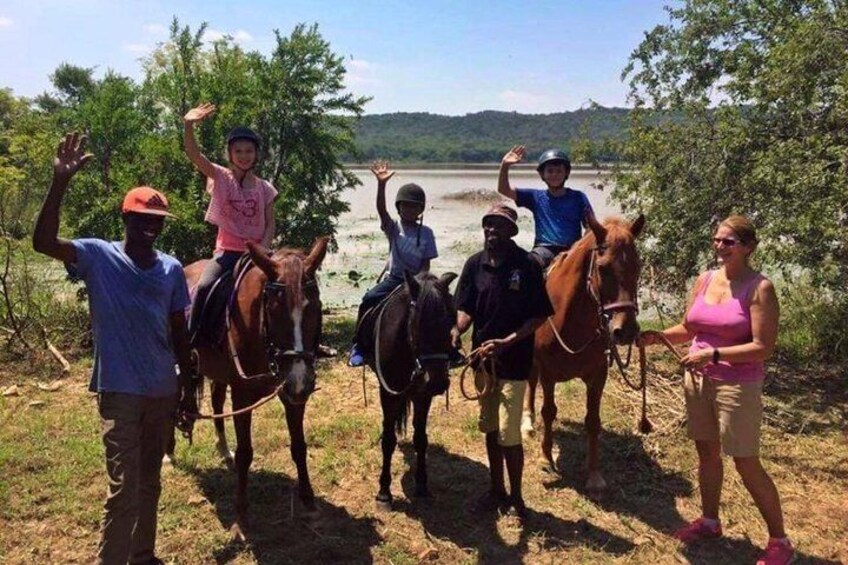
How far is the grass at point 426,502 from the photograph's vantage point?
4.45m

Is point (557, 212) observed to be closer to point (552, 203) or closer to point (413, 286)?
point (552, 203)

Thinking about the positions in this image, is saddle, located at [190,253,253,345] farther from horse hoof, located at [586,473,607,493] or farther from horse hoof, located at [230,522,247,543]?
horse hoof, located at [586,473,607,493]

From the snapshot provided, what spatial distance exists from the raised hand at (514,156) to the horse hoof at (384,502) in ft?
10.9

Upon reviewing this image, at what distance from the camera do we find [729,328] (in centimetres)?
396

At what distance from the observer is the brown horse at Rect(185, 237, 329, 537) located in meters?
3.93

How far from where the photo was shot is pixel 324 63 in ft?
35.3

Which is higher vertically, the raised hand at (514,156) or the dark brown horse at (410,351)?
the raised hand at (514,156)

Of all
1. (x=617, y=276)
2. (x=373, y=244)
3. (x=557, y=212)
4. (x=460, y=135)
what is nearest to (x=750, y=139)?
(x=557, y=212)

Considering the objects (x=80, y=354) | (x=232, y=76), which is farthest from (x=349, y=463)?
(x=232, y=76)

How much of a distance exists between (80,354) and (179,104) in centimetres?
443

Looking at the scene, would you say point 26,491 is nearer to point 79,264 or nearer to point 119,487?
point 119,487

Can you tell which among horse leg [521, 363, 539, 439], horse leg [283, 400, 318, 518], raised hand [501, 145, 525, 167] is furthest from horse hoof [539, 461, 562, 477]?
raised hand [501, 145, 525, 167]

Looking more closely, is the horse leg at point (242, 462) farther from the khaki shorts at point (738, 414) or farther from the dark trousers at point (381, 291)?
the khaki shorts at point (738, 414)

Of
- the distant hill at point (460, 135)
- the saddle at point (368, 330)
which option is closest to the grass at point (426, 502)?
the saddle at point (368, 330)
